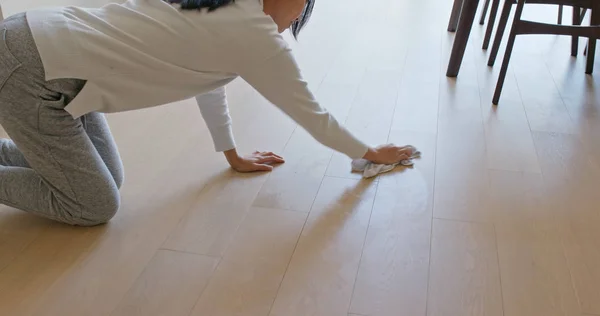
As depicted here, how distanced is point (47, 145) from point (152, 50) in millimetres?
324

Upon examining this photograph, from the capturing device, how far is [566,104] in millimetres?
2010

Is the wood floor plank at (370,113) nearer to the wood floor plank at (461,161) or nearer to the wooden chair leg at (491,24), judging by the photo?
the wood floor plank at (461,161)

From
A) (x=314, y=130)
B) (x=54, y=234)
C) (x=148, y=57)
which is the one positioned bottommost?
(x=54, y=234)

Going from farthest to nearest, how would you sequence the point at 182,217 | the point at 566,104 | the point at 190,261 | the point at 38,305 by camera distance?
the point at 566,104
the point at 182,217
the point at 190,261
the point at 38,305

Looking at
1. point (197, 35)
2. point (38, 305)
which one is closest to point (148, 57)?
point (197, 35)

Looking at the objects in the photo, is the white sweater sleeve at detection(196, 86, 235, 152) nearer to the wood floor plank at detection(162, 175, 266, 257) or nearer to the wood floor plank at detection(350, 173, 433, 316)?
the wood floor plank at detection(162, 175, 266, 257)

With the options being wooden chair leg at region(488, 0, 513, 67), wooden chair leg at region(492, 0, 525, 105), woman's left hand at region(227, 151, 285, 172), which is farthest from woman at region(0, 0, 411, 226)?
wooden chair leg at region(488, 0, 513, 67)

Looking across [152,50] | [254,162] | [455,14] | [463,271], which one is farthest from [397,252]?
[455,14]

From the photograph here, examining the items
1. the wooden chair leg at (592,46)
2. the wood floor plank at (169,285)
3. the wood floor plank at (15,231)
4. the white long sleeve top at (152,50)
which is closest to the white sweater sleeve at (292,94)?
the white long sleeve top at (152,50)

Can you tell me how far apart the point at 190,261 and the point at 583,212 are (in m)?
0.98

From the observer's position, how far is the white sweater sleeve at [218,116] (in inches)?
58.7

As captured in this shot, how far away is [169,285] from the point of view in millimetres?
1171

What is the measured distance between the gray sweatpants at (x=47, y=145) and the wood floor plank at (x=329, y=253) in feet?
1.56

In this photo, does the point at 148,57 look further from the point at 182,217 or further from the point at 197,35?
the point at 182,217
